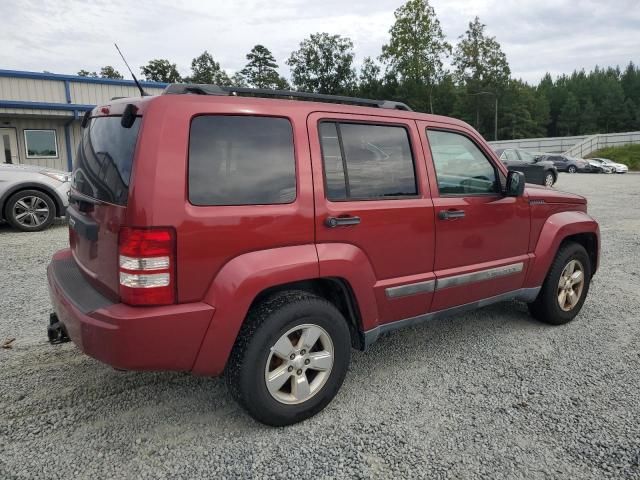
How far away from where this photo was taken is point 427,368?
137 inches

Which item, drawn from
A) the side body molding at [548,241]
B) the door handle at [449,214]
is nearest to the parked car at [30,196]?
the door handle at [449,214]

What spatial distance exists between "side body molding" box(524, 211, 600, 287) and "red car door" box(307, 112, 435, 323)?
123 centimetres

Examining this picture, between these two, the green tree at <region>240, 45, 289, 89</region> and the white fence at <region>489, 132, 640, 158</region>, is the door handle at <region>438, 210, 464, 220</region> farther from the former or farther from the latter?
the green tree at <region>240, 45, 289, 89</region>

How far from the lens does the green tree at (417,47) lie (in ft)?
162

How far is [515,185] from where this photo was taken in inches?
143

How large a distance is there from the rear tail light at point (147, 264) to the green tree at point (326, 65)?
68.9 m

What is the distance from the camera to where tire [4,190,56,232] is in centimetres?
828

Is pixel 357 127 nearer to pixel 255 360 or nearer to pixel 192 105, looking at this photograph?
pixel 192 105

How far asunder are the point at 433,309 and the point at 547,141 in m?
50.9

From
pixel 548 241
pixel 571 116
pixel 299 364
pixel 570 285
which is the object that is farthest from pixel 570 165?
pixel 571 116

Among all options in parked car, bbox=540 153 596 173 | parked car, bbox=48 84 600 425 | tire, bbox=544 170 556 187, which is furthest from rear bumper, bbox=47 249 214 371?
parked car, bbox=540 153 596 173

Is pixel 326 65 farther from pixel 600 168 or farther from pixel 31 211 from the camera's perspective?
pixel 31 211

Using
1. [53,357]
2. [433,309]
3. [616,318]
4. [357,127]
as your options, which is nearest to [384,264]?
[433,309]

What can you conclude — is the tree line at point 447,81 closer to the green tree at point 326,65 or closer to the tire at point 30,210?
the green tree at point 326,65
